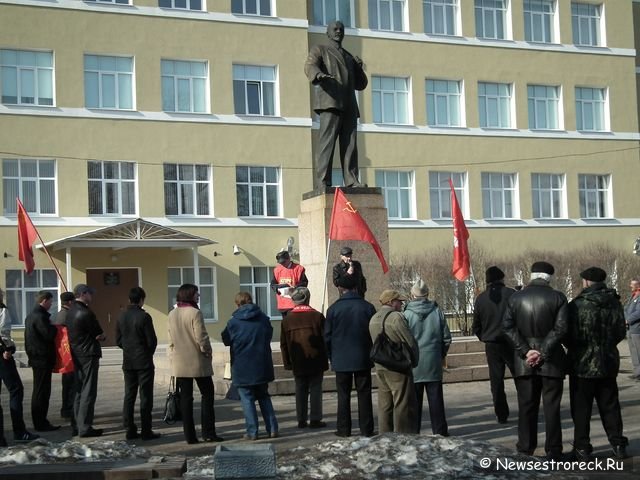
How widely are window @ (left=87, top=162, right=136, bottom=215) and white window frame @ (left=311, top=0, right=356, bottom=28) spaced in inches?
357

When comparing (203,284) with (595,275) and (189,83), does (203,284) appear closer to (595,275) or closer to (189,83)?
(189,83)

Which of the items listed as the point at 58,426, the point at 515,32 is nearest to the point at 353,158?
the point at 58,426

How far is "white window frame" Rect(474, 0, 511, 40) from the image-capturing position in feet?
133

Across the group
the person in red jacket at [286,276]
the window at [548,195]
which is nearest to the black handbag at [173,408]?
the person in red jacket at [286,276]

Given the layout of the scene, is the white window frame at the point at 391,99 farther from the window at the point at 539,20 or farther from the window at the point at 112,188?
the window at the point at 112,188

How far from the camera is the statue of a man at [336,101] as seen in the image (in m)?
16.2

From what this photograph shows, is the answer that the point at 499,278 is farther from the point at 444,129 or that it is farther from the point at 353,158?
the point at 444,129

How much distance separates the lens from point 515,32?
41.0 metres

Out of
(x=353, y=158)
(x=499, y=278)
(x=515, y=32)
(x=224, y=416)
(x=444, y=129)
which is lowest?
(x=224, y=416)

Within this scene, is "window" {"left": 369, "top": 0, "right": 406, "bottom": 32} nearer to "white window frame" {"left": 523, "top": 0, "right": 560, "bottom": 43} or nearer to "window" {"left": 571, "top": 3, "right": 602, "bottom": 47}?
"white window frame" {"left": 523, "top": 0, "right": 560, "bottom": 43}

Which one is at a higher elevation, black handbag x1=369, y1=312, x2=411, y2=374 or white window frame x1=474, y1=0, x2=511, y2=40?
white window frame x1=474, y1=0, x2=511, y2=40

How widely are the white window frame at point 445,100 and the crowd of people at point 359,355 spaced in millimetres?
26232

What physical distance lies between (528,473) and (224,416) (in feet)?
19.7

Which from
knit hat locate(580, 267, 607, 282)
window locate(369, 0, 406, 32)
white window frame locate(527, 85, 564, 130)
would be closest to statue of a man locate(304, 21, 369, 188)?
knit hat locate(580, 267, 607, 282)
